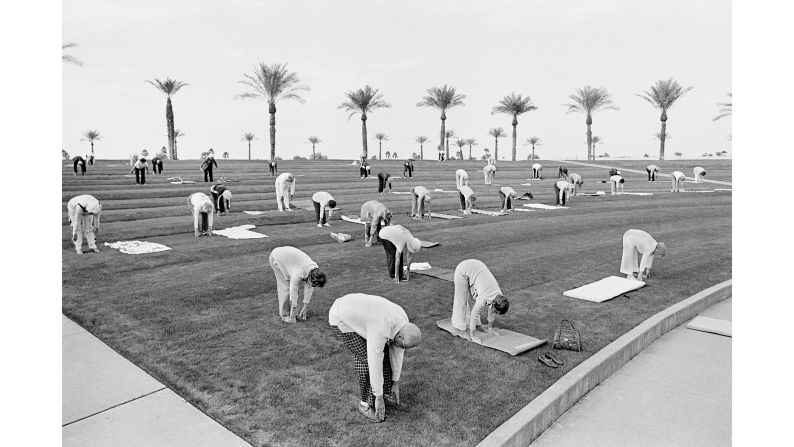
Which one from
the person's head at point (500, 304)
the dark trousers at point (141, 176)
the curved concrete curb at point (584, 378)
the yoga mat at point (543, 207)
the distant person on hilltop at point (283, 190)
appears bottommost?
the curved concrete curb at point (584, 378)

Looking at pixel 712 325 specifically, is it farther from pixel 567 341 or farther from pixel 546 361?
pixel 546 361

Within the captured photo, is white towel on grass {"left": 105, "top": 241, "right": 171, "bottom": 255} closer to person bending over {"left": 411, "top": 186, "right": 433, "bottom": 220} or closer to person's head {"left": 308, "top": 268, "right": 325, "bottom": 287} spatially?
person's head {"left": 308, "top": 268, "right": 325, "bottom": 287}

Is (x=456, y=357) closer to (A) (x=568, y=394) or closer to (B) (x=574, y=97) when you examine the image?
(A) (x=568, y=394)

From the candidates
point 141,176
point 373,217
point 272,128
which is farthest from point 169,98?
point 373,217

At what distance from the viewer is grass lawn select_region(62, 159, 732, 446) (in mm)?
6277

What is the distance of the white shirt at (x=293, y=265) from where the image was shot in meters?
8.67

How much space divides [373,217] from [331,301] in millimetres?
5074

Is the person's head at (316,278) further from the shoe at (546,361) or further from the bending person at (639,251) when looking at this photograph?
the bending person at (639,251)

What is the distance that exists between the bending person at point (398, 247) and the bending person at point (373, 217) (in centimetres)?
275

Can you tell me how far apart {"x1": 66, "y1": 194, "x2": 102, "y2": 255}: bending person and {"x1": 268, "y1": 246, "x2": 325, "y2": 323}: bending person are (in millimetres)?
8014

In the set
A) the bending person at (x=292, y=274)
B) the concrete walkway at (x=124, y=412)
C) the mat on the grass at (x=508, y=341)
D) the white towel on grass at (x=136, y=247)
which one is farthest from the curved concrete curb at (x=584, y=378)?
the white towel on grass at (x=136, y=247)

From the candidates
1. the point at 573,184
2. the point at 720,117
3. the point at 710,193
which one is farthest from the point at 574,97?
the point at 573,184

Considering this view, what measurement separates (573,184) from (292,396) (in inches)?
1082

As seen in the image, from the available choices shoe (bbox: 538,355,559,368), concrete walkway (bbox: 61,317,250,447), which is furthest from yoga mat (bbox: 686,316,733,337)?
concrete walkway (bbox: 61,317,250,447)
